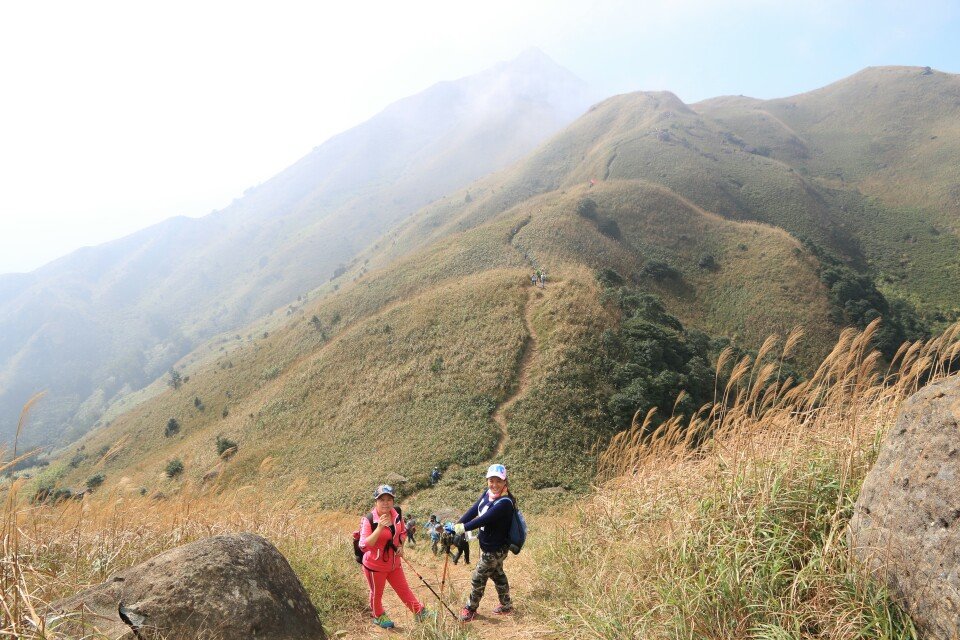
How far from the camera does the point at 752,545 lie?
3533 millimetres

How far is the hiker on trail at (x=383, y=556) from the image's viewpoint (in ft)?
18.4

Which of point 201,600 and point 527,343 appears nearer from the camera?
point 201,600

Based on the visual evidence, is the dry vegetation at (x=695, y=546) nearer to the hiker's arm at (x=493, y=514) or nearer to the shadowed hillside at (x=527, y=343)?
the hiker's arm at (x=493, y=514)

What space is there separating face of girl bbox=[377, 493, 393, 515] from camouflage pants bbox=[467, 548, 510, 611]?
1.36 m

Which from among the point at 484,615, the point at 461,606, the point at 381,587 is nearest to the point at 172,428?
the point at 381,587

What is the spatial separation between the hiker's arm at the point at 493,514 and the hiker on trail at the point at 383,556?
3.09 ft

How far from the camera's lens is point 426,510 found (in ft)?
62.6

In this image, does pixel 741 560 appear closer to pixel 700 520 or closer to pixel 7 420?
pixel 700 520

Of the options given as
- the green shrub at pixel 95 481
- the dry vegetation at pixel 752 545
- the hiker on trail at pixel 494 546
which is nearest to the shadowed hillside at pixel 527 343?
the green shrub at pixel 95 481

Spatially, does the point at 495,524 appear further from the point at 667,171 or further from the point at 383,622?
the point at 667,171

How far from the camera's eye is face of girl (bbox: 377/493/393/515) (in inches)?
224

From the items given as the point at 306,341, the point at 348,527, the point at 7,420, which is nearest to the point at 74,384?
the point at 7,420

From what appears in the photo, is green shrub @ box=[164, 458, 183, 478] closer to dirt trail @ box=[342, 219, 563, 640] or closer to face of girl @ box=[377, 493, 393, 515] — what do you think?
dirt trail @ box=[342, 219, 563, 640]

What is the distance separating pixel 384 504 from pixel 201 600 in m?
2.21
